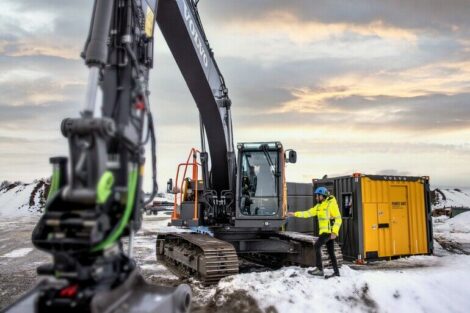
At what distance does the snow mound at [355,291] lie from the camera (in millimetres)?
7164

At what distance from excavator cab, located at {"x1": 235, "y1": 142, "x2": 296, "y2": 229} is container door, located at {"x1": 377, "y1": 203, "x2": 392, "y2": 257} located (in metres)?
4.11

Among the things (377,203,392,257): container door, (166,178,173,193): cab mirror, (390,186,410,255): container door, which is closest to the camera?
(166,178,173,193): cab mirror

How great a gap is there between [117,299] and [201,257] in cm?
471

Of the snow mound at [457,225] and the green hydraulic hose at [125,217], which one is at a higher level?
the green hydraulic hose at [125,217]

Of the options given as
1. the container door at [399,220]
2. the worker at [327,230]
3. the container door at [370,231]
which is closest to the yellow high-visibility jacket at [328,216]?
the worker at [327,230]

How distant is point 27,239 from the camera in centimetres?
1781

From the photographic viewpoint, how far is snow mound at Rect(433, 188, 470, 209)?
1465 inches

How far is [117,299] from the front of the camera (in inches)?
157

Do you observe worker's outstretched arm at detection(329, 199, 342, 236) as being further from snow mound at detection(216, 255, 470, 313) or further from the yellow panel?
the yellow panel

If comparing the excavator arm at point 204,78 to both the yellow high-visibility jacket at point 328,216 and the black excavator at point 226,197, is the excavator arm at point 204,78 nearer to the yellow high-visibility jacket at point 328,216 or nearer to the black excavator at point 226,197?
the black excavator at point 226,197

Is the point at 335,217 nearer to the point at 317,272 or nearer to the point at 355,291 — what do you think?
the point at 317,272

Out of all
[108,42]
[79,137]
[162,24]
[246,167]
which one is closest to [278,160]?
[246,167]

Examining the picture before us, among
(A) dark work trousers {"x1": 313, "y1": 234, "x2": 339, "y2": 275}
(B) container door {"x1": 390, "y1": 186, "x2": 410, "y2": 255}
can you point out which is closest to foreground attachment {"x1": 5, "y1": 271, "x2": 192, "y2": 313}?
(A) dark work trousers {"x1": 313, "y1": 234, "x2": 339, "y2": 275}

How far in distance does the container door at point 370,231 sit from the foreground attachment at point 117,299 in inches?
337
